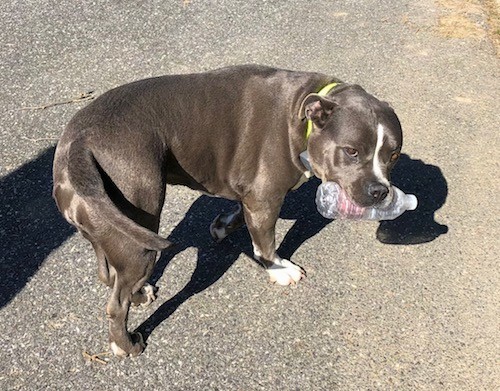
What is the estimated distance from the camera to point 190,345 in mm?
4305

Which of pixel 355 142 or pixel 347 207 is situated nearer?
pixel 355 142

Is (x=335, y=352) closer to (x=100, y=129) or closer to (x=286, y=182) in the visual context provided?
(x=286, y=182)

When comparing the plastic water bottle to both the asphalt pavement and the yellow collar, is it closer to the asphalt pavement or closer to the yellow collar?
the yellow collar

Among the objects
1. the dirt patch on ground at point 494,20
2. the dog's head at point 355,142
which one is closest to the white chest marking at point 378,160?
the dog's head at point 355,142

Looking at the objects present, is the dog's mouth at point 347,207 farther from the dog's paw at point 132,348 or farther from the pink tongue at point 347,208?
the dog's paw at point 132,348

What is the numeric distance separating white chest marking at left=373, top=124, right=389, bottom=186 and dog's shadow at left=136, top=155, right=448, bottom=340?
1353mm

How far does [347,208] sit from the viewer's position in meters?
4.28

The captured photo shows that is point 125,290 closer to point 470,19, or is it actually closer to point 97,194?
point 97,194

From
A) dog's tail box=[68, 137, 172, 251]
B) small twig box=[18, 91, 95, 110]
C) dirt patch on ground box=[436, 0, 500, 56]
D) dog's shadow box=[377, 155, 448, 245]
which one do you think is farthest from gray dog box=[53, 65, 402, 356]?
dirt patch on ground box=[436, 0, 500, 56]

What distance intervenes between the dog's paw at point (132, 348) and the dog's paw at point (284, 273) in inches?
47.8

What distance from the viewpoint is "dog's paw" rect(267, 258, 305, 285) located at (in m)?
4.77

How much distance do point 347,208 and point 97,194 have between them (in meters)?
1.93

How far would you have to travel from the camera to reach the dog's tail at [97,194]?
3076 millimetres

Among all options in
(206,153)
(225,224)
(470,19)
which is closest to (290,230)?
(225,224)
